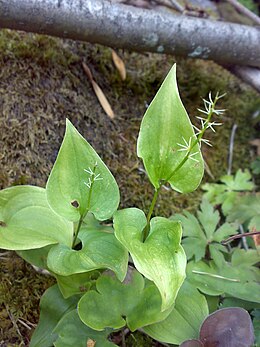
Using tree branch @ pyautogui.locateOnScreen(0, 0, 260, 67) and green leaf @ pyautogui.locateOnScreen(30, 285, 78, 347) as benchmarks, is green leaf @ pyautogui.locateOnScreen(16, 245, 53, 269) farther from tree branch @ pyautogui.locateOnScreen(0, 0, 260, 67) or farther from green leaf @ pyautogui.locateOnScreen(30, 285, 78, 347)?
tree branch @ pyautogui.locateOnScreen(0, 0, 260, 67)

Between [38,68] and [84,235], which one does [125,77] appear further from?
[84,235]

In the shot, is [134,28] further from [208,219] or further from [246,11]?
[208,219]

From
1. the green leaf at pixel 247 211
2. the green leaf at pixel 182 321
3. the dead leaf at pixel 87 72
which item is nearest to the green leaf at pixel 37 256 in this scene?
the green leaf at pixel 182 321

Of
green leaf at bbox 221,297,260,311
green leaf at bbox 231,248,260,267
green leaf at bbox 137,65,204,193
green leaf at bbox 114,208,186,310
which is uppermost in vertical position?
green leaf at bbox 137,65,204,193

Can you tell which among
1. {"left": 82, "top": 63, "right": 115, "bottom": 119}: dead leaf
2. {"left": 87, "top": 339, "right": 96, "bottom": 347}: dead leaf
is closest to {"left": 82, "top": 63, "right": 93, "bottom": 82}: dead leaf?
{"left": 82, "top": 63, "right": 115, "bottom": 119}: dead leaf

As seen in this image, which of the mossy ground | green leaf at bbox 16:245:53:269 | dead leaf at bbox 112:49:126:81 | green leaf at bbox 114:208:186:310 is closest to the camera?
green leaf at bbox 114:208:186:310

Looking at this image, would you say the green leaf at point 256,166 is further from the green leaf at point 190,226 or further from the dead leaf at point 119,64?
the dead leaf at point 119,64
